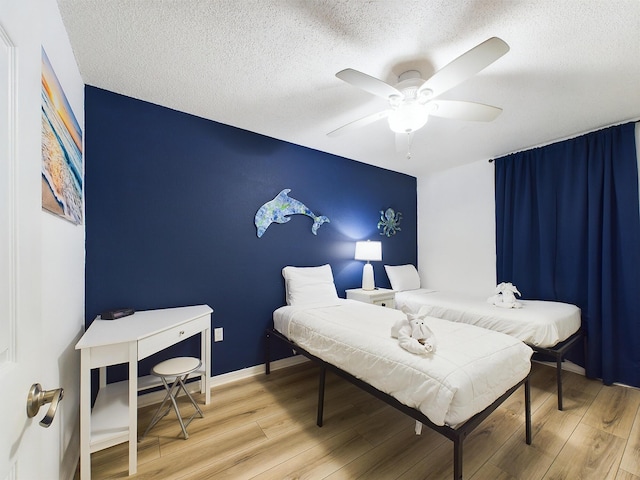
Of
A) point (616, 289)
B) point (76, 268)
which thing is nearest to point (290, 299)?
point (76, 268)

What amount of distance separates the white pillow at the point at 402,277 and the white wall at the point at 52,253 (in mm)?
3287

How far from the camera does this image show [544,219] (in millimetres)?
2977

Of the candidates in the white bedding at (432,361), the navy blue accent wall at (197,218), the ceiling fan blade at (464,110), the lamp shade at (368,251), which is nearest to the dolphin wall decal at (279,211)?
the navy blue accent wall at (197,218)

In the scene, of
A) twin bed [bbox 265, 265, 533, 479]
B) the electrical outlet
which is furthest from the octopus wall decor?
the electrical outlet

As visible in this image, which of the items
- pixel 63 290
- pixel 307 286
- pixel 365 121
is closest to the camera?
pixel 63 290

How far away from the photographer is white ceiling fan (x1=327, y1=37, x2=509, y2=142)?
4.67 ft

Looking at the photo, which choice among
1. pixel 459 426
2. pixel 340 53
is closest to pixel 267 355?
pixel 459 426

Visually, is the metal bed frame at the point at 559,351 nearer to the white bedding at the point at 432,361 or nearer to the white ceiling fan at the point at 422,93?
the white bedding at the point at 432,361

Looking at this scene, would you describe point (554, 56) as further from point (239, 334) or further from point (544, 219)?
point (239, 334)

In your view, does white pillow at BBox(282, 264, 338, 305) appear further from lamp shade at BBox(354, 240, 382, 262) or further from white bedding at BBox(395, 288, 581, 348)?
white bedding at BBox(395, 288, 581, 348)

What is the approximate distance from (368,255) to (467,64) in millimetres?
2288

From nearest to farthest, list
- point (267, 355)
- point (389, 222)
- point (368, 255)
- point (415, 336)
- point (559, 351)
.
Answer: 1. point (415, 336)
2. point (559, 351)
3. point (267, 355)
4. point (368, 255)
5. point (389, 222)

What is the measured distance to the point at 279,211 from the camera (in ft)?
9.59

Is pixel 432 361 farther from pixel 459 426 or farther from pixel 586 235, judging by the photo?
pixel 586 235
